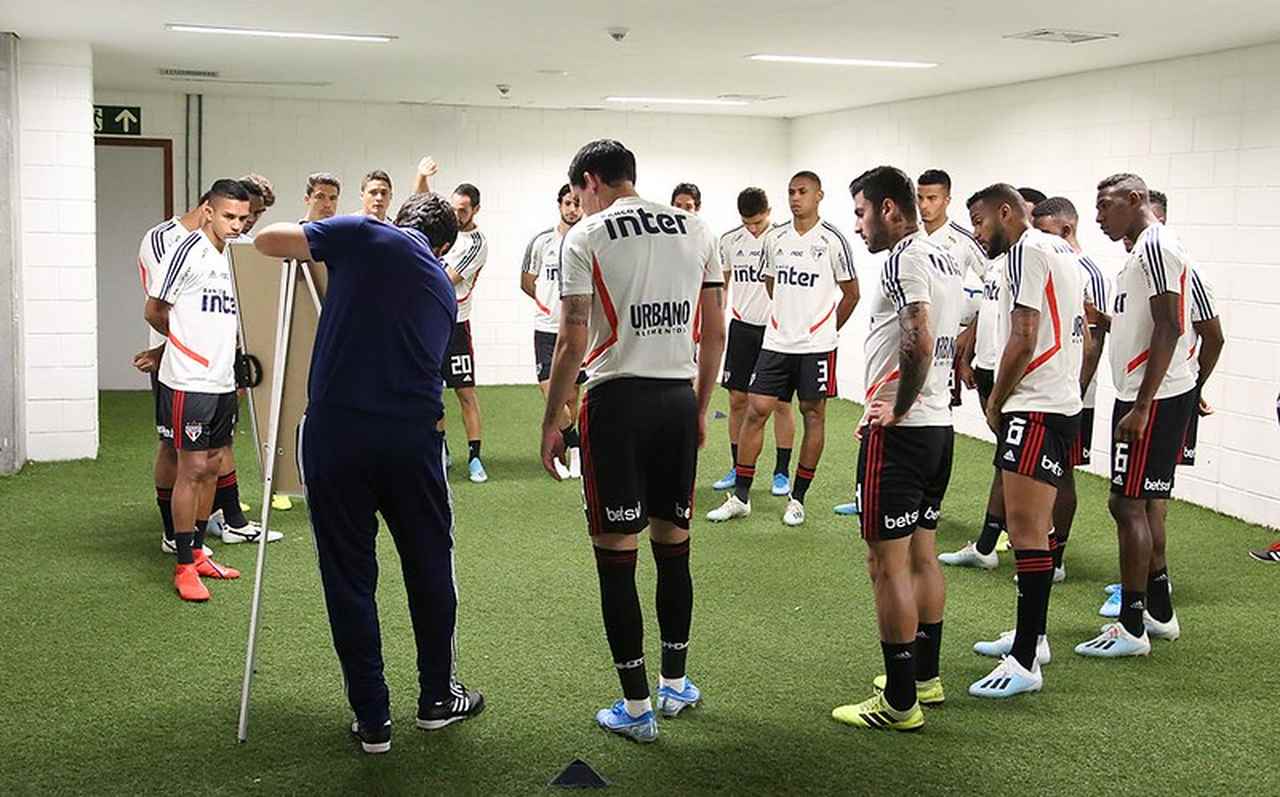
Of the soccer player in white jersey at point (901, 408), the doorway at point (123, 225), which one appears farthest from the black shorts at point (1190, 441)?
the doorway at point (123, 225)

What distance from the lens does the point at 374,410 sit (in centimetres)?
356

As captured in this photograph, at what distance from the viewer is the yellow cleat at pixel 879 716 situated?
3.96 metres

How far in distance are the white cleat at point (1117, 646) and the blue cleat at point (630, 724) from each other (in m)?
1.76

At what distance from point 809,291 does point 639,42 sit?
188 centimetres

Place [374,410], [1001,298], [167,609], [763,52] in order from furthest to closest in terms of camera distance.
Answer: [763,52] → [167,609] → [1001,298] → [374,410]

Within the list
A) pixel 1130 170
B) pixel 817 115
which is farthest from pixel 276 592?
pixel 817 115

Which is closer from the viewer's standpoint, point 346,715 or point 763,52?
point 346,715

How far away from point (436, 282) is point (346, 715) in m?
1.39

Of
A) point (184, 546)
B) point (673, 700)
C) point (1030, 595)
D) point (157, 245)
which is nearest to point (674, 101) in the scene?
point (157, 245)

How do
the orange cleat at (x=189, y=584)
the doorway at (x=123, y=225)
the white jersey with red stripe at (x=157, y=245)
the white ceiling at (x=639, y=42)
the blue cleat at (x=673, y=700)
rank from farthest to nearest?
the doorway at (x=123, y=225), the white ceiling at (x=639, y=42), the white jersey with red stripe at (x=157, y=245), the orange cleat at (x=189, y=584), the blue cleat at (x=673, y=700)

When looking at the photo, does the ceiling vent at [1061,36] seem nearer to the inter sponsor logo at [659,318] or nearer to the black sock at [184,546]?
the inter sponsor logo at [659,318]

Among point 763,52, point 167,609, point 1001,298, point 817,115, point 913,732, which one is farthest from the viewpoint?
point 817,115

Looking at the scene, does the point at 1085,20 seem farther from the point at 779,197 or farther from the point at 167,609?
the point at 779,197

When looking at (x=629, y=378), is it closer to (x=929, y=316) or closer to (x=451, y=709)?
(x=929, y=316)
